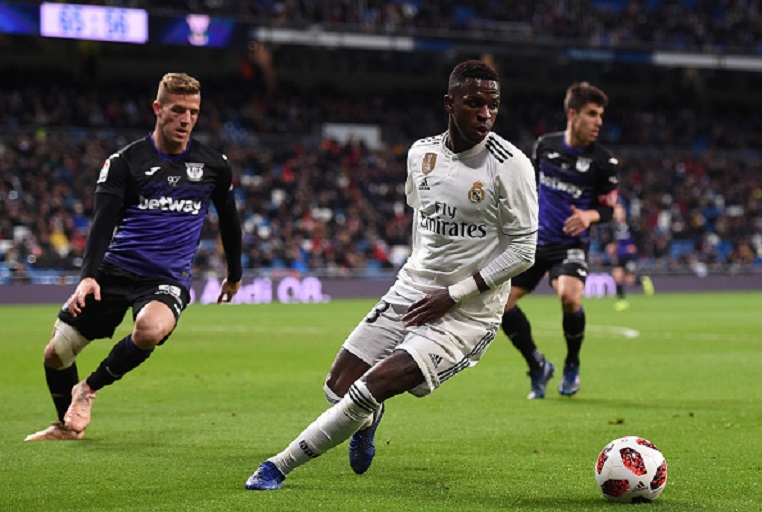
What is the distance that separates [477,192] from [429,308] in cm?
62

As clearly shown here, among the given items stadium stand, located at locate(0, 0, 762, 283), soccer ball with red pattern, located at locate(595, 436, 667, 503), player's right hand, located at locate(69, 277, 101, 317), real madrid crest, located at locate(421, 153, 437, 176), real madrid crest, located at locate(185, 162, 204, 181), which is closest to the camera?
soccer ball with red pattern, located at locate(595, 436, 667, 503)

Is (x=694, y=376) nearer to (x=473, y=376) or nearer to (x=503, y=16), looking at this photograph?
(x=473, y=376)

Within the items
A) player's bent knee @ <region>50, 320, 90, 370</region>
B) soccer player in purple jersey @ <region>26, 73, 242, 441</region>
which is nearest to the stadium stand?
player's bent knee @ <region>50, 320, 90, 370</region>

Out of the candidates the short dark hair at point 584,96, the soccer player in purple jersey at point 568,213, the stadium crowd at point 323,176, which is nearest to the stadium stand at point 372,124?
the stadium crowd at point 323,176

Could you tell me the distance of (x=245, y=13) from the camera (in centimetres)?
4178

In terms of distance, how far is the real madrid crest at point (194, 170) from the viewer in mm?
7793

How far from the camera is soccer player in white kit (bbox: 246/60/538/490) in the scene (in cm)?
564

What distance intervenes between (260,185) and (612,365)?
1001 inches

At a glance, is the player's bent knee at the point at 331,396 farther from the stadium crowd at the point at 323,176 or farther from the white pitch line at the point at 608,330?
the stadium crowd at the point at 323,176

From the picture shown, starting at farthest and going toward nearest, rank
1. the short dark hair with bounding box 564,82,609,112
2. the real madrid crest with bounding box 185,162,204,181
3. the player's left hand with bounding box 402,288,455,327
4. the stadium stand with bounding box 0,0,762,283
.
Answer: the stadium stand with bounding box 0,0,762,283
the short dark hair with bounding box 564,82,609,112
the real madrid crest with bounding box 185,162,204,181
the player's left hand with bounding box 402,288,455,327

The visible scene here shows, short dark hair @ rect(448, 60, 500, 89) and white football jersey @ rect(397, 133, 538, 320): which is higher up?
short dark hair @ rect(448, 60, 500, 89)

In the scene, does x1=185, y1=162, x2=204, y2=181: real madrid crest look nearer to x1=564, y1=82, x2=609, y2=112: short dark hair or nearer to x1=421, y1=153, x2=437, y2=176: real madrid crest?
x1=421, y1=153, x2=437, y2=176: real madrid crest

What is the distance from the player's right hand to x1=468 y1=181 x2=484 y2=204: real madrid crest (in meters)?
2.59

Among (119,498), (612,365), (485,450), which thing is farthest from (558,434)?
(612,365)
